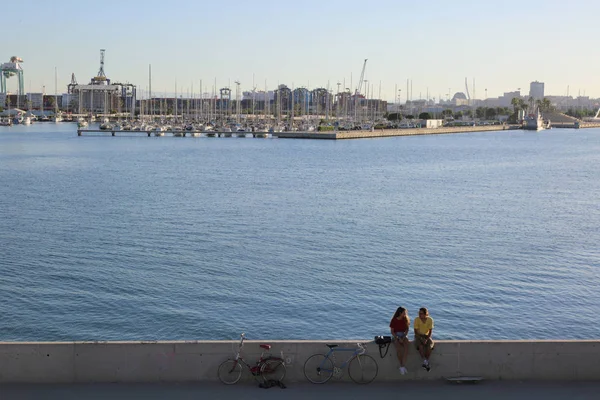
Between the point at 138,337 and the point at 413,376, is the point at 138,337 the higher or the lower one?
the lower one

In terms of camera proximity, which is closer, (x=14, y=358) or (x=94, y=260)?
(x=14, y=358)

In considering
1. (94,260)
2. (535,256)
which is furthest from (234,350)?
(535,256)

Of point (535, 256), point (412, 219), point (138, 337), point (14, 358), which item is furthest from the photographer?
point (412, 219)

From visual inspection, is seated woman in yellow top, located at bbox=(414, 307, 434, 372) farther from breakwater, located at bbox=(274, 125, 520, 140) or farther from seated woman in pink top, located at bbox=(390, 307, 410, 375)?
breakwater, located at bbox=(274, 125, 520, 140)

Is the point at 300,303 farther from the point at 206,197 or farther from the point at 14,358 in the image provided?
the point at 206,197

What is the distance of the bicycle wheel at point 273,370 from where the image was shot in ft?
36.3

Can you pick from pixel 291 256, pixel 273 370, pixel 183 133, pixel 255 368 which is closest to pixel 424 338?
pixel 273 370

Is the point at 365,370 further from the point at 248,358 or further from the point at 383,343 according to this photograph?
the point at 248,358

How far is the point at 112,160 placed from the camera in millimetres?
82000

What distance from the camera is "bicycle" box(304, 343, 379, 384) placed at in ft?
36.8

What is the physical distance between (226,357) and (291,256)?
18521 millimetres

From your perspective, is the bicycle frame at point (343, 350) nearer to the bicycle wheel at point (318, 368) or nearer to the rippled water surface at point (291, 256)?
the bicycle wheel at point (318, 368)

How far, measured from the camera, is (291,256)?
97.2 feet

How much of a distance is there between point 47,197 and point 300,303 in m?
30.0
